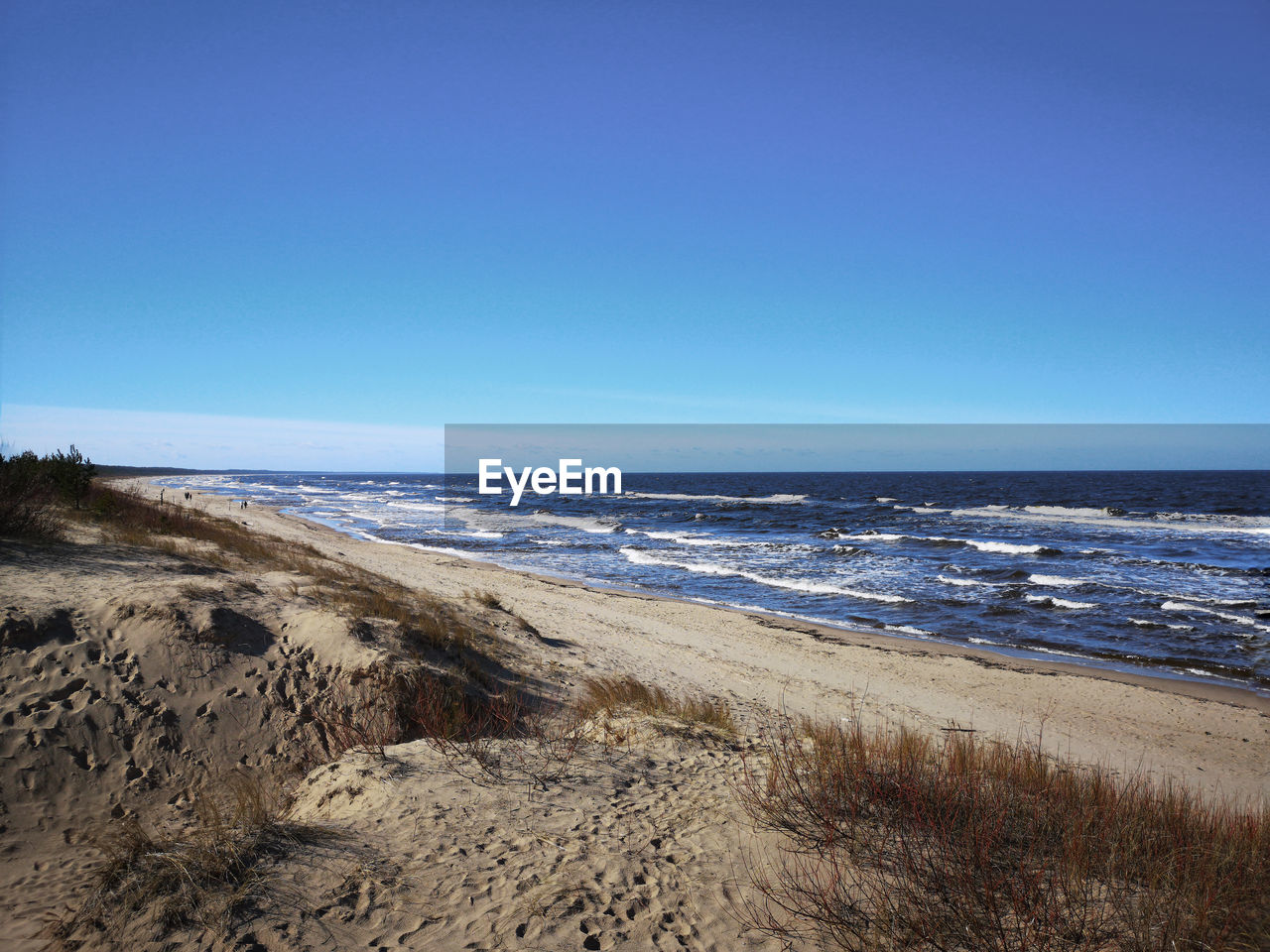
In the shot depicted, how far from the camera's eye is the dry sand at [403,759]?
13.1 feet

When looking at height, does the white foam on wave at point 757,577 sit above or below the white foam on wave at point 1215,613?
below

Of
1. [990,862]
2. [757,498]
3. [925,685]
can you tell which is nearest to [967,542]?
[925,685]

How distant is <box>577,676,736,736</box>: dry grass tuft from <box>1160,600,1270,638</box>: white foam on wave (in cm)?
1495

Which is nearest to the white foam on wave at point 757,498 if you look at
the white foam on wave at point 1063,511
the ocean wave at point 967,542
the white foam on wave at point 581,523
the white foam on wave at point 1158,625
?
the white foam on wave at point 1063,511

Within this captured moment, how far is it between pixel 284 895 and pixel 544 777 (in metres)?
2.20

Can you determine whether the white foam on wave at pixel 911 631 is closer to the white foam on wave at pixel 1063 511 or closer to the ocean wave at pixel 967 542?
the ocean wave at pixel 967 542

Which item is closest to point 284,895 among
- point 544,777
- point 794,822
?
point 544,777

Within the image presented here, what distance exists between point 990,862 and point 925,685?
876cm

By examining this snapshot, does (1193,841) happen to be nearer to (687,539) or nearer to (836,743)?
(836,743)

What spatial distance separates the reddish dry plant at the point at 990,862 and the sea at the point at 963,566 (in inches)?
441

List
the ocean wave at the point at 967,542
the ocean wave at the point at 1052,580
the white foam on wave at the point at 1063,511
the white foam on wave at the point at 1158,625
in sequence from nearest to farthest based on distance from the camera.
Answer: the white foam on wave at the point at 1158,625
the ocean wave at the point at 1052,580
the ocean wave at the point at 967,542
the white foam on wave at the point at 1063,511

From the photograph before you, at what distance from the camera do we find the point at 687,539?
37.9m

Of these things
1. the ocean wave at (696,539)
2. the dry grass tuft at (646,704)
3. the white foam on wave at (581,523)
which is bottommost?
the white foam on wave at (581,523)

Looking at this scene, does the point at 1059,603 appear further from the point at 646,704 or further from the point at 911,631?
the point at 646,704
